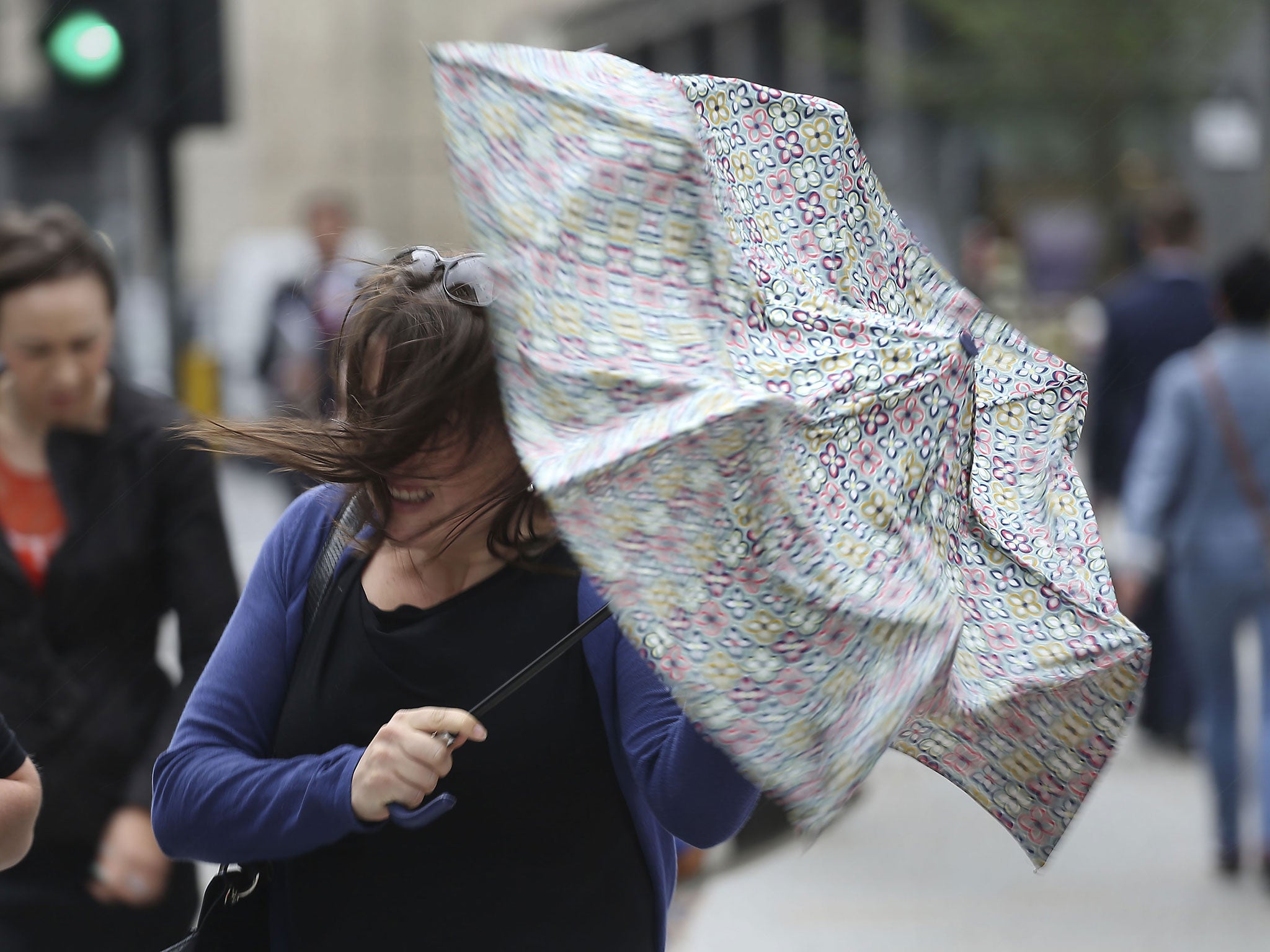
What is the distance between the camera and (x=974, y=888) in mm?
5688

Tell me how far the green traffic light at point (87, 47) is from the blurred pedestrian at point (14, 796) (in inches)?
144

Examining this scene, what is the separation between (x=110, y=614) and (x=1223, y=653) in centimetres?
427

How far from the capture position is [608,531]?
5.38ft

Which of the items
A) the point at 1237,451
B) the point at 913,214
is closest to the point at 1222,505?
the point at 1237,451

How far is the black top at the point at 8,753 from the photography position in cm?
211

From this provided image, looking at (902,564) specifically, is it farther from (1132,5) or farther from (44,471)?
(1132,5)

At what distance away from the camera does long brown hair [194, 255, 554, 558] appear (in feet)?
6.10

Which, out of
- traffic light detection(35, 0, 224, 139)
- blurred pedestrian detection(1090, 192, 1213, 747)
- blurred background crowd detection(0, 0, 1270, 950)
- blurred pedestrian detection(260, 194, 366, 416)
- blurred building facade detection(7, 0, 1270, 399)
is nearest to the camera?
traffic light detection(35, 0, 224, 139)

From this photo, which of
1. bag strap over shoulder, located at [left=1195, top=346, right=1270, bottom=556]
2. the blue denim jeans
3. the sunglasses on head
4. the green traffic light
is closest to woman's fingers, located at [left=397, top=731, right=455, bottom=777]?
the sunglasses on head

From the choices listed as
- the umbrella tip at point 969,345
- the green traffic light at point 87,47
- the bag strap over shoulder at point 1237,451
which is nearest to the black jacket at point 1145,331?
the bag strap over shoulder at point 1237,451

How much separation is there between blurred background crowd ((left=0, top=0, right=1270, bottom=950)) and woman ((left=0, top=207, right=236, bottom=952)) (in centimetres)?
31

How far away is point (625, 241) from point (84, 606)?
1.76 meters

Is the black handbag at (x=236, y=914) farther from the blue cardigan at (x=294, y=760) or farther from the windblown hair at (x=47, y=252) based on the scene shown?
the windblown hair at (x=47, y=252)

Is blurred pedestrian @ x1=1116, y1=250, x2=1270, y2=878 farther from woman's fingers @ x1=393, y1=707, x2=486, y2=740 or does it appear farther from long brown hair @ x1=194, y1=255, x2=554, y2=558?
woman's fingers @ x1=393, y1=707, x2=486, y2=740
